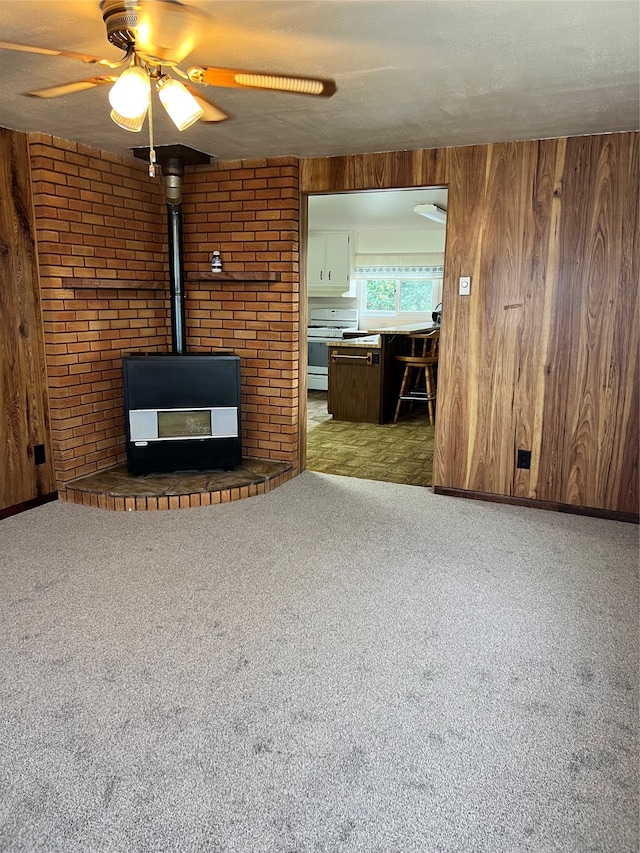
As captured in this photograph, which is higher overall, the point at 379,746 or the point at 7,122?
the point at 7,122

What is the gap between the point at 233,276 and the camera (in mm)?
4195

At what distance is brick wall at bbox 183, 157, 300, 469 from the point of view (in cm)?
411

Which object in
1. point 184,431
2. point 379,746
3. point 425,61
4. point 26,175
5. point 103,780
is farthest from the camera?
point 184,431

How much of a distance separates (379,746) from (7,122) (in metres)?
3.38

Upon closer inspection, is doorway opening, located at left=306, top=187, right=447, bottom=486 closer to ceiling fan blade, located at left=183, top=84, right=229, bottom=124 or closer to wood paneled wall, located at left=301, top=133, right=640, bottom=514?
wood paneled wall, located at left=301, top=133, right=640, bottom=514

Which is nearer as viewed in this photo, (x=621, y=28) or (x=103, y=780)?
(x=103, y=780)

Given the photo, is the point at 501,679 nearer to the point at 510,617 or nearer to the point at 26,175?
the point at 510,617

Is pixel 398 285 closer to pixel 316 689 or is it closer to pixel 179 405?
pixel 179 405

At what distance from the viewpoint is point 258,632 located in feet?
7.77

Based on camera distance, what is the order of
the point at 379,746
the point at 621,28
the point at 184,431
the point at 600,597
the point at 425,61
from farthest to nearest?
1. the point at 184,431
2. the point at 600,597
3. the point at 425,61
4. the point at 621,28
5. the point at 379,746

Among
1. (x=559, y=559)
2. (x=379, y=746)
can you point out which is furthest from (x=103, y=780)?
(x=559, y=559)

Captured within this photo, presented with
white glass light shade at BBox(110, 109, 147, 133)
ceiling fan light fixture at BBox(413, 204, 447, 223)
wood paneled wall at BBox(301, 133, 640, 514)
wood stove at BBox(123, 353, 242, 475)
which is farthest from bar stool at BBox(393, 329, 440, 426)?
white glass light shade at BBox(110, 109, 147, 133)

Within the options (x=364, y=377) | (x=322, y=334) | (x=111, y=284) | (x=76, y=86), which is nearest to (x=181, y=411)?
(x=111, y=284)

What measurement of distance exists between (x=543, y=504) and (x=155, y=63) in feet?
10.1
